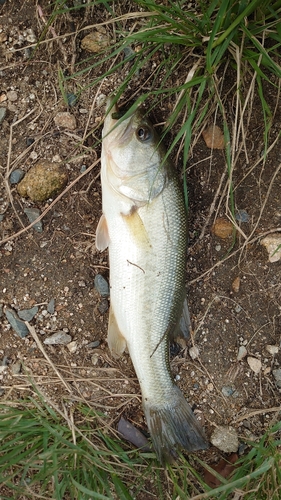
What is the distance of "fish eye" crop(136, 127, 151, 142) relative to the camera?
2684mm

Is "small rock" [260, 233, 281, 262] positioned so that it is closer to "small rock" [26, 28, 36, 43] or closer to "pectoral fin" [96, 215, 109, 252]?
"pectoral fin" [96, 215, 109, 252]

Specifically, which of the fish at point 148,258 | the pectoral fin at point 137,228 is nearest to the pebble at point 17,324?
the fish at point 148,258

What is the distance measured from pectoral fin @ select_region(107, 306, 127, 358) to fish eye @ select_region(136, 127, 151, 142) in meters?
1.10

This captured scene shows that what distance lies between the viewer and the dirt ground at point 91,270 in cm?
304

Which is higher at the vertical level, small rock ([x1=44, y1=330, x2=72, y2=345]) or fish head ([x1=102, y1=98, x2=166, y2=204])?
fish head ([x1=102, y1=98, x2=166, y2=204])

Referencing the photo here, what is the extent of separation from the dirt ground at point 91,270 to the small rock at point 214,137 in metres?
0.05

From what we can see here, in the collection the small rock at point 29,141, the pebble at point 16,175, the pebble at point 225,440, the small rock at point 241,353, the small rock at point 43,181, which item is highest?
the small rock at point 29,141

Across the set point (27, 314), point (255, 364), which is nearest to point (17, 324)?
point (27, 314)

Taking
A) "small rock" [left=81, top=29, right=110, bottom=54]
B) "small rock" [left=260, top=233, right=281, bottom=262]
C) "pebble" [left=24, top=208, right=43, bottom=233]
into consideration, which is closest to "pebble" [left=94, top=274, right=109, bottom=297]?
"pebble" [left=24, top=208, right=43, bottom=233]

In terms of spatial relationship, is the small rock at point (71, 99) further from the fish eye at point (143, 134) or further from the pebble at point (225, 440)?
the pebble at point (225, 440)

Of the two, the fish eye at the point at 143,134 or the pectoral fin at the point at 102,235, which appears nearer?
the fish eye at the point at 143,134

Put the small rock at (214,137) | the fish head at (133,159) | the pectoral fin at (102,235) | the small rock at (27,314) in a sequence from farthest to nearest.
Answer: the small rock at (27,314) < the small rock at (214,137) < the pectoral fin at (102,235) < the fish head at (133,159)

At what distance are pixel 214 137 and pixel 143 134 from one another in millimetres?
568

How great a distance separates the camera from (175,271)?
9.02 ft
